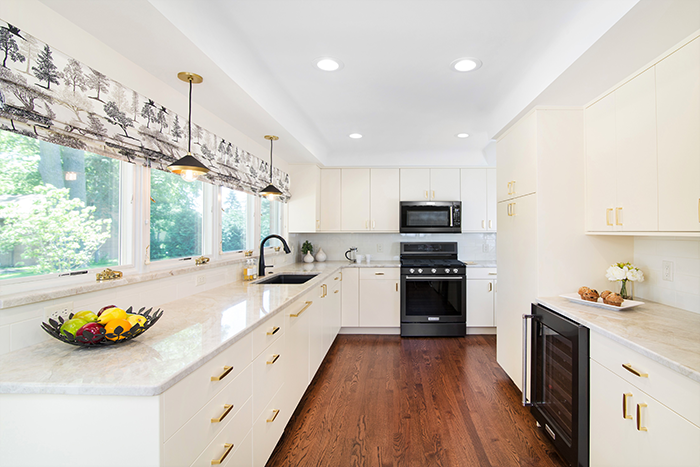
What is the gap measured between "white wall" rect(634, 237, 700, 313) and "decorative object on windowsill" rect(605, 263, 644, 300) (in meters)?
0.09

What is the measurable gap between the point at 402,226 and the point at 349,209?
75 cm

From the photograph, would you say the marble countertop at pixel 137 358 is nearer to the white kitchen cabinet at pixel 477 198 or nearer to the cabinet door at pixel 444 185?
the cabinet door at pixel 444 185

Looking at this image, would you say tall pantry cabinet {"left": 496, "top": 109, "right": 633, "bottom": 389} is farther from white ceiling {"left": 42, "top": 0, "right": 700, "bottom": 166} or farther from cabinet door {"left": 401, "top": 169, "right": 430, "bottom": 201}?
cabinet door {"left": 401, "top": 169, "right": 430, "bottom": 201}

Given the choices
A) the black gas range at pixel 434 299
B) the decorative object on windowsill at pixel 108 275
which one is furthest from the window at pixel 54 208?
the black gas range at pixel 434 299

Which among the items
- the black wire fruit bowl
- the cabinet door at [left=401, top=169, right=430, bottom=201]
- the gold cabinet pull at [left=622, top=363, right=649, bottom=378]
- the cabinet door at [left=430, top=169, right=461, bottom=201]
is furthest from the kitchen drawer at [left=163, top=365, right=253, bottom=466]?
the cabinet door at [left=430, top=169, right=461, bottom=201]

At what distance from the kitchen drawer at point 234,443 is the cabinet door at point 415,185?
3.48m

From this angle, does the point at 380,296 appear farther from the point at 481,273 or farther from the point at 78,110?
the point at 78,110

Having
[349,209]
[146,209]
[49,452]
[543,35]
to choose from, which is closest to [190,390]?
[49,452]

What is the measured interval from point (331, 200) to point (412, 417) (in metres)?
2.89

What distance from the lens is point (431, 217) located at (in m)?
4.36

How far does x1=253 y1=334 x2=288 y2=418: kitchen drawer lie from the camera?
1585 mm

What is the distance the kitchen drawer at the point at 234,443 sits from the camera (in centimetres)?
118

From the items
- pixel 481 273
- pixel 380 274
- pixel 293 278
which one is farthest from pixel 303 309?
pixel 481 273

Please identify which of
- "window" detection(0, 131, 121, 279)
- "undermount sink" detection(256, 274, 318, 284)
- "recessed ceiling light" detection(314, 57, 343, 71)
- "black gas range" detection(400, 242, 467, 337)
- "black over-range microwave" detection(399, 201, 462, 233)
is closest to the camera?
"window" detection(0, 131, 121, 279)
